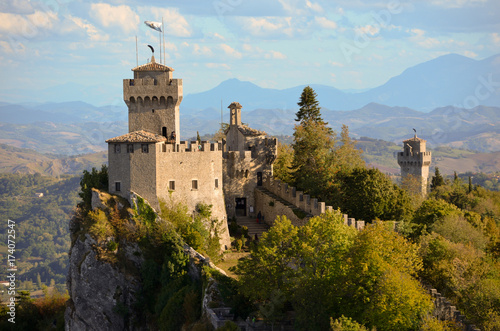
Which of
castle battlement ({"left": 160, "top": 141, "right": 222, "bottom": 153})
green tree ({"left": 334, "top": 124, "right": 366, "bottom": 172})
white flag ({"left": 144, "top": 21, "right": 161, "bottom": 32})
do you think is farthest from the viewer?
white flag ({"left": 144, "top": 21, "right": 161, "bottom": 32})

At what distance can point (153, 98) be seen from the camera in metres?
63.8

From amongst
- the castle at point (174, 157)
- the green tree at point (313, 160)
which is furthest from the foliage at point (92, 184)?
the green tree at point (313, 160)

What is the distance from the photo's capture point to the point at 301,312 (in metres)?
42.3

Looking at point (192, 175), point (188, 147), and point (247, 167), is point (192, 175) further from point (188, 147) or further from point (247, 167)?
point (247, 167)

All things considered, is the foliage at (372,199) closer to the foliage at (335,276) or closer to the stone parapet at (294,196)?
the stone parapet at (294,196)

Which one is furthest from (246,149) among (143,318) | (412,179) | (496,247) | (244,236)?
(412,179)

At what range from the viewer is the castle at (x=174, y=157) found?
58.8 metres

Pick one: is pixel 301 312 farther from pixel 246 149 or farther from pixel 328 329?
pixel 246 149

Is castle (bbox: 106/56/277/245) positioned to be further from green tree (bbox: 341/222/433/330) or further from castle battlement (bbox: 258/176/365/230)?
green tree (bbox: 341/222/433/330)

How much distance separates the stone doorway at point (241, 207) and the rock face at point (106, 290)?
1399cm

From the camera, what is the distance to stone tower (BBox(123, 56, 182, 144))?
63469mm

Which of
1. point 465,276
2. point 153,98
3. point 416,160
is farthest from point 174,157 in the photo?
point 416,160

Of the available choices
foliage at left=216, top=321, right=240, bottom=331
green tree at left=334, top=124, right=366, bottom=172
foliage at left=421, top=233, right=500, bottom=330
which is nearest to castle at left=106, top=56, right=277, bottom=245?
green tree at left=334, top=124, right=366, bottom=172

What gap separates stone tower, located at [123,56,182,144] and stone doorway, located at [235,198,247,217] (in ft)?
31.7
